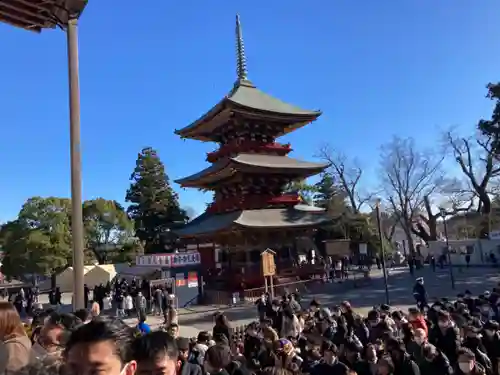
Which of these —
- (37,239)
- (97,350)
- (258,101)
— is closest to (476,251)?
(258,101)

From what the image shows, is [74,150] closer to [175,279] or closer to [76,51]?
[76,51]

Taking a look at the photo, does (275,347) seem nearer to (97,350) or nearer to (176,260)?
(97,350)

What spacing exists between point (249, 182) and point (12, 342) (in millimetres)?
20492

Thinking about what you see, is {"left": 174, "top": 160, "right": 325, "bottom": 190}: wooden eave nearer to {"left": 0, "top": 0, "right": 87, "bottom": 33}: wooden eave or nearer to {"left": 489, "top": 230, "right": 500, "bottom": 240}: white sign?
{"left": 0, "top": 0, "right": 87, "bottom": 33}: wooden eave

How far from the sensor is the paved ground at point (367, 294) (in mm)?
14733

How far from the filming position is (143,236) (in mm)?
37594

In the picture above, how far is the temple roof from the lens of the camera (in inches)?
905

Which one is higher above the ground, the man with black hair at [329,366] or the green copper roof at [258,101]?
→ the green copper roof at [258,101]

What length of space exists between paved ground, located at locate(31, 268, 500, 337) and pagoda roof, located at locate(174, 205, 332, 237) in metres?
3.80

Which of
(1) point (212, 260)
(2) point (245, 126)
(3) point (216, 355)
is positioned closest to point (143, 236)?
(1) point (212, 260)

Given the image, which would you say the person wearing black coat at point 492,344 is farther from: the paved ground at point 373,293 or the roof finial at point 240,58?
the roof finial at point 240,58

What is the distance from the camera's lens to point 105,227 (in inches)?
1673

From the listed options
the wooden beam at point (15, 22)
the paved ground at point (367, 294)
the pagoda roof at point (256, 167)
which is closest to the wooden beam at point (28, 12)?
the wooden beam at point (15, 22)

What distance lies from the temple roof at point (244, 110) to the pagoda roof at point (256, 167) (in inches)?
102
